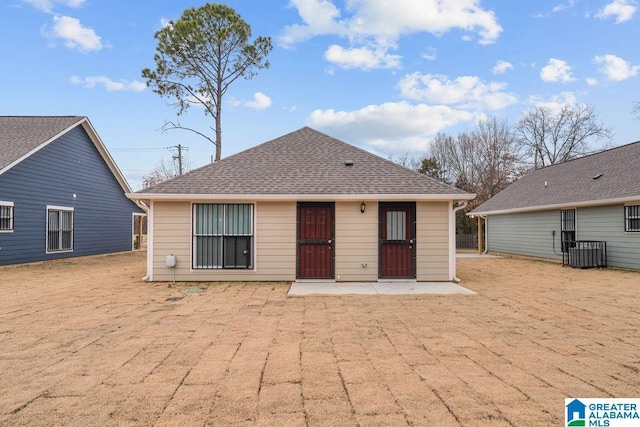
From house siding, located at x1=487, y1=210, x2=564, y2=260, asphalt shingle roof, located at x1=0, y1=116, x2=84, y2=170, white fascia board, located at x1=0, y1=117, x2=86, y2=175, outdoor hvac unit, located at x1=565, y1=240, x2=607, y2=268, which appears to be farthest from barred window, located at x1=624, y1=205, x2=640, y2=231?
asphalt shingle roof, located at x1=0, y1=116, x2=84, y2=170

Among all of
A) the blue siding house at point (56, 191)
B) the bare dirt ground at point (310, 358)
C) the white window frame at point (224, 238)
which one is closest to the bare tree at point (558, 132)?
the bare dirt ground at point (310, 358)

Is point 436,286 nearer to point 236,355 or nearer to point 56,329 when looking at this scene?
point 236,355

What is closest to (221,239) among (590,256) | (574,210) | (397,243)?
(397,243)

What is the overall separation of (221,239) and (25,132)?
11544 millimetres

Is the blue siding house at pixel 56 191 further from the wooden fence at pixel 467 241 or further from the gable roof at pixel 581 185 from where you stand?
the wooden fence at pixel 467 241

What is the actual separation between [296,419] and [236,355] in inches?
59.9

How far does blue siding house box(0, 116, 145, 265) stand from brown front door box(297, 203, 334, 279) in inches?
206

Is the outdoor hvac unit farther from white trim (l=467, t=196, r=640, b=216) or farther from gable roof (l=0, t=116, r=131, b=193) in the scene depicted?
gable roof (l=0, t=116, r=131, b=193)

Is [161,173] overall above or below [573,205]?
above

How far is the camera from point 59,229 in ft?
Result: 48.8

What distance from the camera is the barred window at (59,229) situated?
47.2 feet

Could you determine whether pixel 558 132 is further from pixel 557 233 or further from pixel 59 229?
pixel 59 229

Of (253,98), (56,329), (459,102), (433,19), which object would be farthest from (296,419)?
(459,102)

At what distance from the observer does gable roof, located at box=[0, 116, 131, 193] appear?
1272cm
